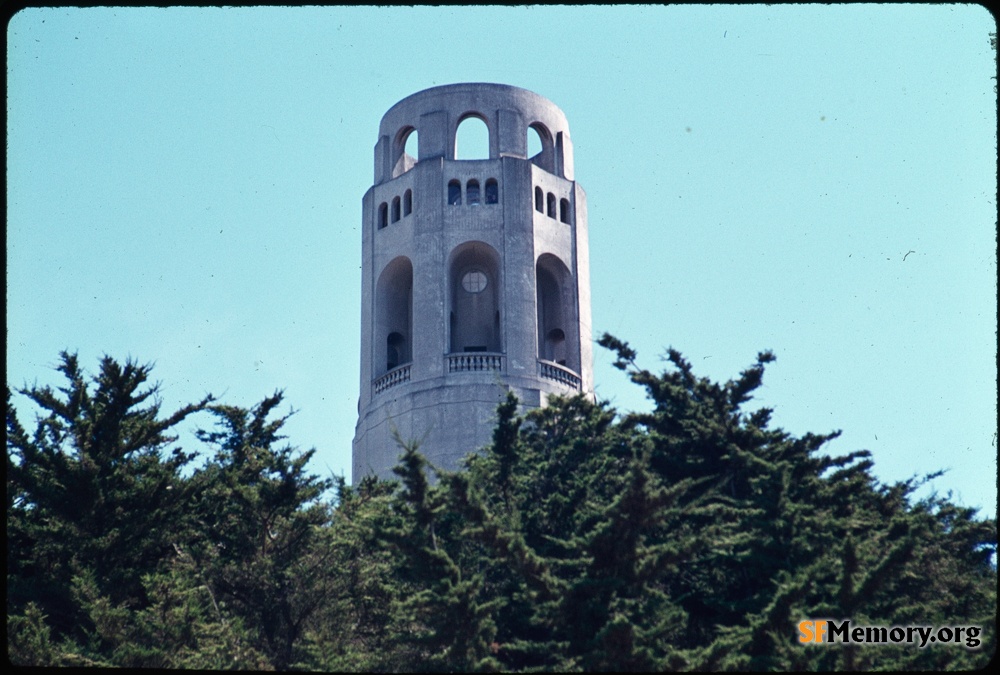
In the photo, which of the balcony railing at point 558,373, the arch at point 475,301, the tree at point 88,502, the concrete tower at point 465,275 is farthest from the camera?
the arch at point 475,301

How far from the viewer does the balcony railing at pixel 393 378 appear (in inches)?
1437

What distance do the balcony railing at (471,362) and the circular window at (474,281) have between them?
8.89 ft

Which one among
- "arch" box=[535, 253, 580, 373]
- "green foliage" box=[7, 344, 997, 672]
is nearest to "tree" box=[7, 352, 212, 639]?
"green foliage" box=[7, 344, 997, 672]

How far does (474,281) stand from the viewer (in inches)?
1507

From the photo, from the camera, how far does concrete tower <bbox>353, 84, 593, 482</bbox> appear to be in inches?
1412

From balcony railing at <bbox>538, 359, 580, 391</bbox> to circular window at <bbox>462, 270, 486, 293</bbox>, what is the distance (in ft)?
9.74

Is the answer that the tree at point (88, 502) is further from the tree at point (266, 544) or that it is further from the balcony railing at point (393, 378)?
the balcony railing at point (393, 378)

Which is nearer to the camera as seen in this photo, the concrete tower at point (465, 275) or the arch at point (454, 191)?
the concrete tower at point (465, 275)

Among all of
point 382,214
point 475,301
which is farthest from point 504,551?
point 382,214

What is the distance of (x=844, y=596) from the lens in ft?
63.9

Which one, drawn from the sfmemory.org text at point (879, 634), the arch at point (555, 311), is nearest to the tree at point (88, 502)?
the sfmemory.org text at point (879, 634)

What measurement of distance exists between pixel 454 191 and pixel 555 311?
405cm

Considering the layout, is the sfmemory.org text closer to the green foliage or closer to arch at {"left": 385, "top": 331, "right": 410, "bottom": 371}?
the green foliage

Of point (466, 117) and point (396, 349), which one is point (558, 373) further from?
point (466, 117)
